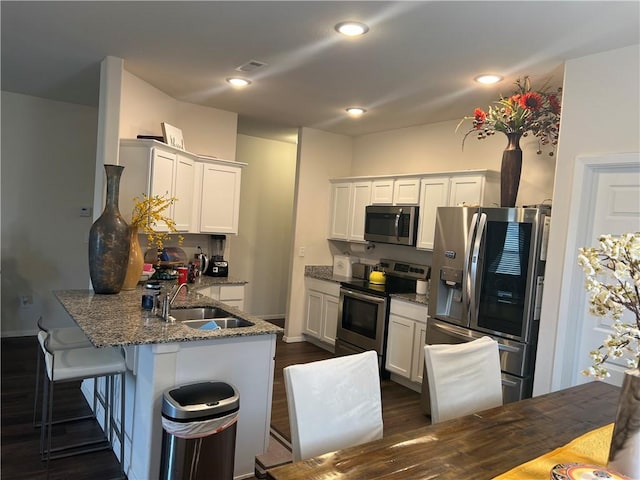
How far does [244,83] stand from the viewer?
3.75 m

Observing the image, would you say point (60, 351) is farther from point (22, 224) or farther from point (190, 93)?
point (22, 224)

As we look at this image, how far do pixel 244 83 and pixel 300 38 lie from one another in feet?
3.69

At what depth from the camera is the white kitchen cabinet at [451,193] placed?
3.91 metres

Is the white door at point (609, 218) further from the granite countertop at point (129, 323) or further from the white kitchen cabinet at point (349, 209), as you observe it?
the white kitchen cabinet at point (349, 209)

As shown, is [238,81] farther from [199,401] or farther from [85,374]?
[199,401]

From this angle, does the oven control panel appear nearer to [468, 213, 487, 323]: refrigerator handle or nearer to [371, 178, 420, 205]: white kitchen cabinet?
[371, 178, 420, 205]: white kitchen cabinet

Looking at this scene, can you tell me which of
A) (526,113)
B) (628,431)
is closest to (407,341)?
(526,113)

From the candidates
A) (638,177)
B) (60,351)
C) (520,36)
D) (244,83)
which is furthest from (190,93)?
(638,177)

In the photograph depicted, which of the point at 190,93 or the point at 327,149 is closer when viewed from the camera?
the point at 190,93

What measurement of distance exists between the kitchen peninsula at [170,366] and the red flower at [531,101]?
2.33 meters

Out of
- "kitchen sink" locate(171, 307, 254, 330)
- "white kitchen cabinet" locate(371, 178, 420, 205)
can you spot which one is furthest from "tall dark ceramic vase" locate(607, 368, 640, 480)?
"white kitchen cabinet" locate(371, 178, 420, 205)

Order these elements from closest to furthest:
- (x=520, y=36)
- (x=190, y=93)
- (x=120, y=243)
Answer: (x=520, y=36)
(x=120, y=243)
(x=190, y=93)

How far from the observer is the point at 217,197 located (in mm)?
4539

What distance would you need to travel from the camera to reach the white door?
264 cm
